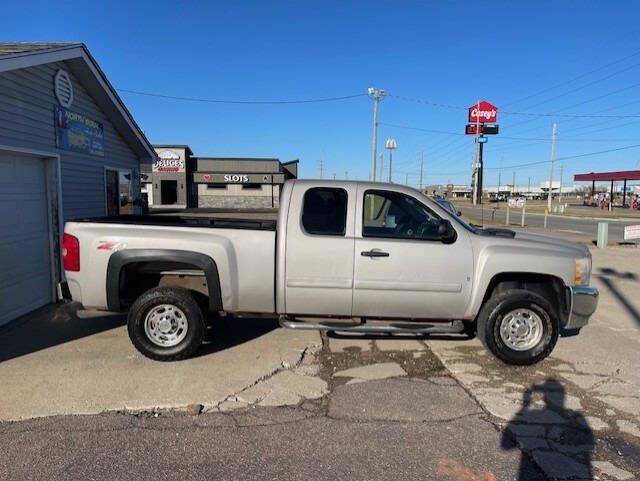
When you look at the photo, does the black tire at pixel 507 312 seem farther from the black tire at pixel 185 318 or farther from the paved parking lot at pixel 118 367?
the black tire at pixel 185 318

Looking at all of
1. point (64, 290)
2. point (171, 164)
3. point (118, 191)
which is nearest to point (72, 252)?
point (64, 290)

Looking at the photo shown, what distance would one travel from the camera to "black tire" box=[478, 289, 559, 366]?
5047 mm

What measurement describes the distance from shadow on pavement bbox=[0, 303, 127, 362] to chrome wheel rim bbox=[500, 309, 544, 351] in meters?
4.79

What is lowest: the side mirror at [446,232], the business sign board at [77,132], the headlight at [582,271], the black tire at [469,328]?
the black tire at [469,328]

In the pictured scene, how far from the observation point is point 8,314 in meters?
6.67

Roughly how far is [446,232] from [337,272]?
1178 mm

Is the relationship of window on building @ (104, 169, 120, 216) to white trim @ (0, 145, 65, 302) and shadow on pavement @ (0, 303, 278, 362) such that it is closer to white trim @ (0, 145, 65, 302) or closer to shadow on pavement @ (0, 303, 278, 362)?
white trim @ (0, 145, 65, 302)

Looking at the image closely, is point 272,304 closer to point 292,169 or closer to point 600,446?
point 600,446

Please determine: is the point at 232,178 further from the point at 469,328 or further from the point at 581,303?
the point at 581,303

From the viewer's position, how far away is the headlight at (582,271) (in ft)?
16.8

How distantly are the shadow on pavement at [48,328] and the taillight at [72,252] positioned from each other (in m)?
0.86

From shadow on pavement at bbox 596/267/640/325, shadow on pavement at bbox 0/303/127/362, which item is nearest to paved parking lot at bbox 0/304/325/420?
shadow on pavement at bbox 0/303/127/362

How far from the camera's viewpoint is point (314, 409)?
4.09 metres

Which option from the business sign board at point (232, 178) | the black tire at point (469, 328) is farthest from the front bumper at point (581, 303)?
the business sign board at point (232, 178)
